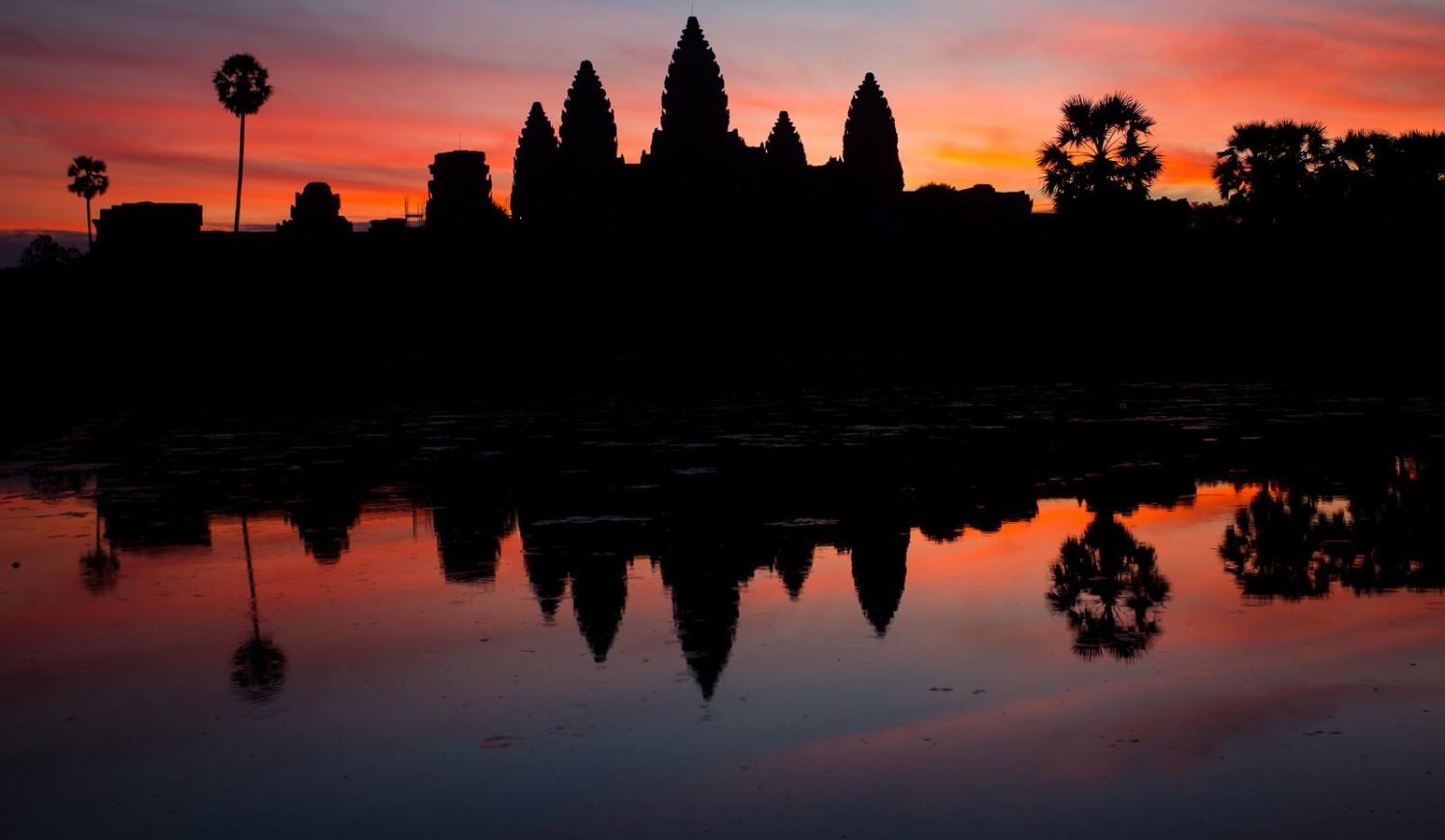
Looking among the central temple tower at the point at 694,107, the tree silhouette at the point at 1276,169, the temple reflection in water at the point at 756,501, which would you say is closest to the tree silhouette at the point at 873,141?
the central temple tower at the point at 694,107

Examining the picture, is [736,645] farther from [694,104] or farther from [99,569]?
[694,104]

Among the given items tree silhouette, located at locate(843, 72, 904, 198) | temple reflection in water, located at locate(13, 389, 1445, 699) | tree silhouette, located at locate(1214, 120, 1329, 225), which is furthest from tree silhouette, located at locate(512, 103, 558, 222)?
temple reflection in water, located at locate(13, 389, 1445, 699)

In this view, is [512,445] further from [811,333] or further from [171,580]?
[811,333]

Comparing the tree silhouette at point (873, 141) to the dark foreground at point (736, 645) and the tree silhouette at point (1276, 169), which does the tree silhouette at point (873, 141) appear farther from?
the dark foreground at point (736, 645)

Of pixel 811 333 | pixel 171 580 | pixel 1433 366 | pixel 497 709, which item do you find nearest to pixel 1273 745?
pixel 497 709

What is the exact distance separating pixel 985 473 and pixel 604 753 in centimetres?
1228

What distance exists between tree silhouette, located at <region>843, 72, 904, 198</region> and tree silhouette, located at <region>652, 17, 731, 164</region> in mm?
27037

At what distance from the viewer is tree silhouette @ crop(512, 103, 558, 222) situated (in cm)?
13625

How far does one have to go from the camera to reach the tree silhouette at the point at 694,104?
121 meters

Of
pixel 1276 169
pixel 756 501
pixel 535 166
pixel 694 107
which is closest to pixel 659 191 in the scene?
pixel 694 107

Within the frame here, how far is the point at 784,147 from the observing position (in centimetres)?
14212

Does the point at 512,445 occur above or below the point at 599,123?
below

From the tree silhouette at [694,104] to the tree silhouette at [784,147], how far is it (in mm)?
20097

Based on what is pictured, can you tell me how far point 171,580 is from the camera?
12070 mm
